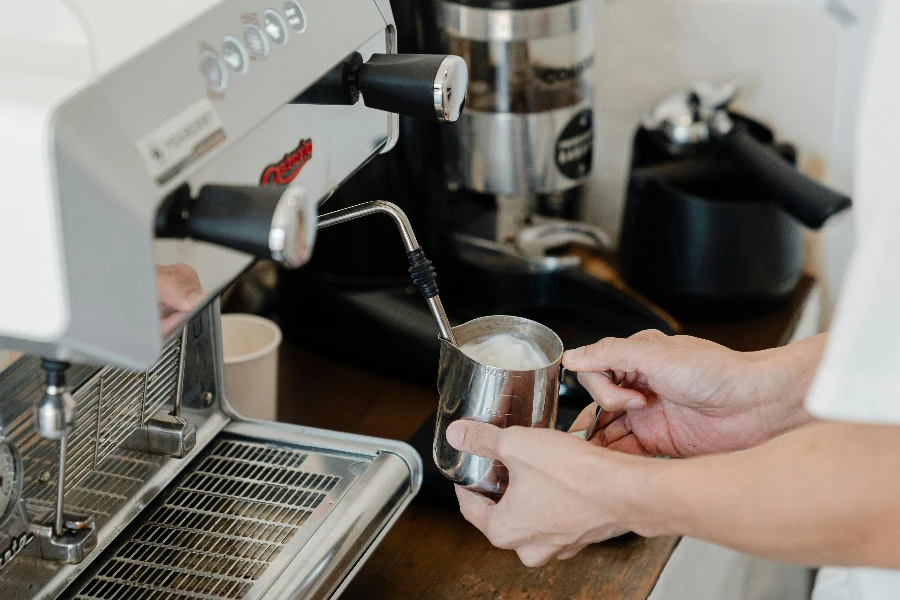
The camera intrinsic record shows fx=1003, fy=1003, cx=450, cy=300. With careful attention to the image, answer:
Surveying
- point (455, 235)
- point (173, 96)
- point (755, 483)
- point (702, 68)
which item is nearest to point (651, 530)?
point (755, 483)

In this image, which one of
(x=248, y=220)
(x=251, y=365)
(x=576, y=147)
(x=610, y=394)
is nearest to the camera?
(x=248, y=220)

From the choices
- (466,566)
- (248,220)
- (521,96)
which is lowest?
(466,566)

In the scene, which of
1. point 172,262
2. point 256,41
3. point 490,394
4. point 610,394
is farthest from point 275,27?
point 610,394

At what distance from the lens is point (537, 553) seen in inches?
24.3

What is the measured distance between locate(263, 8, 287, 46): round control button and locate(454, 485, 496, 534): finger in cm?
31

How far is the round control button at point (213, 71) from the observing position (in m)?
0.42

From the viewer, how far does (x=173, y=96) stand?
1.31ft

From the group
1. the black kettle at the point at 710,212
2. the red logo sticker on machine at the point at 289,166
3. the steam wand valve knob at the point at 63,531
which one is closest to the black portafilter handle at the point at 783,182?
the black kettle at the point at 710,212

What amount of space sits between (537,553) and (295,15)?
0.35 m

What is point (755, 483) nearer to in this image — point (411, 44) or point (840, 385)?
point (840, 385)

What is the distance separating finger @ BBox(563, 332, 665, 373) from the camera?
66 centimetres

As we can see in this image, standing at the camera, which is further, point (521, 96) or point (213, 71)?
point (521, 96)

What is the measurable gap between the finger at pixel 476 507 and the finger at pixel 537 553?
0.09 ft

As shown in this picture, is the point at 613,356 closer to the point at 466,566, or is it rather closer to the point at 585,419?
the point at 585,419
